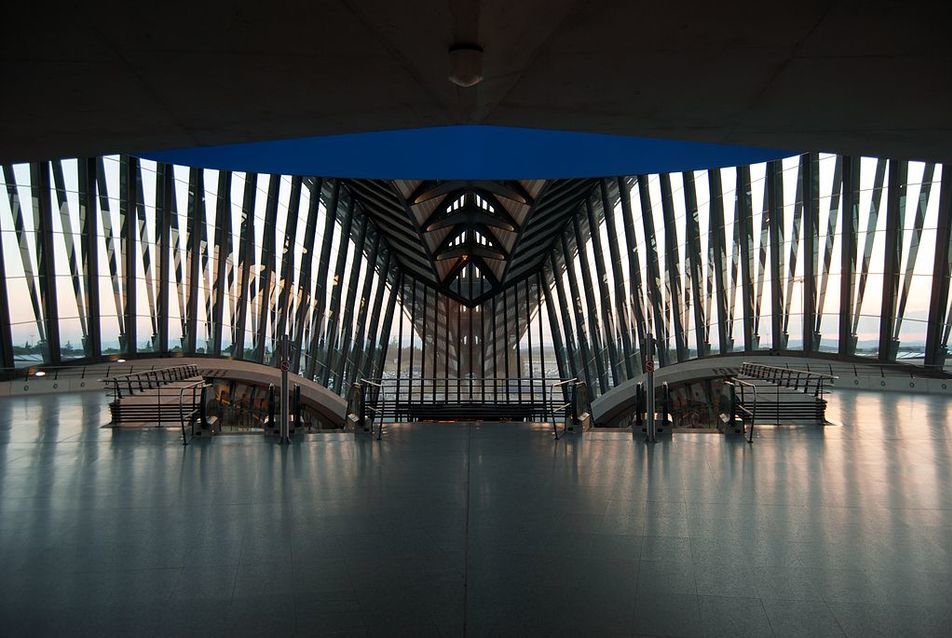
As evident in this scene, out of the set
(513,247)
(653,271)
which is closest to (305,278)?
(513,247)

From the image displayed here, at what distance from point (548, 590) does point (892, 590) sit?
236cm

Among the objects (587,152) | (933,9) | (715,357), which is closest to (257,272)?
(715,357)

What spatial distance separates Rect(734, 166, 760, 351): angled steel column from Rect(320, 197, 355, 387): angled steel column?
20.2 m

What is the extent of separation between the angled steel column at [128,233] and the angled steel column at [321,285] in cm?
1105

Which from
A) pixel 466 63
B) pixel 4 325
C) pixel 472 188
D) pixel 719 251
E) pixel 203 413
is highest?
pixel 472 188

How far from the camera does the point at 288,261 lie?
3369 cm

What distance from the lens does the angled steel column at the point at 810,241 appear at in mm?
25219

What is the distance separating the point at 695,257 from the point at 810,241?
5.58 m

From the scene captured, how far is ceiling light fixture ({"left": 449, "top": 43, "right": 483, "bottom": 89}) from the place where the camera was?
431 centimetres

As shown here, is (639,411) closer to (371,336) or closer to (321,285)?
(321,285)

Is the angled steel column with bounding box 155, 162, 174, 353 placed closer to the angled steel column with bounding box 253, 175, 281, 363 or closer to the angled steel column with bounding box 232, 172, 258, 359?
the angled steel column with bounding box 232, 172, 258, 359

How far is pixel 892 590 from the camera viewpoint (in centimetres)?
497

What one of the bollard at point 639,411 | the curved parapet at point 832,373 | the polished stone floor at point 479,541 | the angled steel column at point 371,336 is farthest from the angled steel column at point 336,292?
the polished stone floor at point 479,541

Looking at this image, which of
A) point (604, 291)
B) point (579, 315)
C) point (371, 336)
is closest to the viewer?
point (604, 291)
